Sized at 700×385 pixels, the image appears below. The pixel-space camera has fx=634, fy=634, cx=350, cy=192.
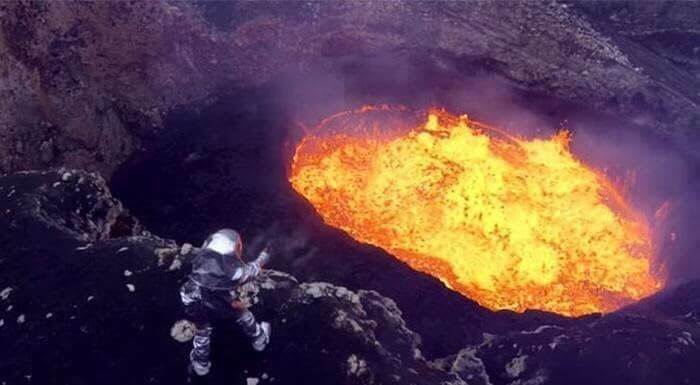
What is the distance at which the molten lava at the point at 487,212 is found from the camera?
15078mm

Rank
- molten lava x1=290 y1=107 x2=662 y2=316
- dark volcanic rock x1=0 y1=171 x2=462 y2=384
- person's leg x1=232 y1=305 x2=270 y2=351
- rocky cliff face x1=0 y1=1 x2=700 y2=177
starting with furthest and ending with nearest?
rocky cliff face x1=0 y1=1 x2=700 y2=177, molten lava x1=290 y1=107 x2=662 y2=316, dark volcanic rock x1=0 y1=171 x2=462 y2=384, person's leg x1=232 y1=305 x2=270 y2=351

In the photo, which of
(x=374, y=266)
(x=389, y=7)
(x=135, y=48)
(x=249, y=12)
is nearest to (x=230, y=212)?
(x=374, y=266)

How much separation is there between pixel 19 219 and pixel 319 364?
21.6 feet

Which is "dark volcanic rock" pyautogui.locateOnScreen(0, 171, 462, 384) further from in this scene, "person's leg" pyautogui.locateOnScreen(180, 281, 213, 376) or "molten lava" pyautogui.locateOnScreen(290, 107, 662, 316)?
"molten lava" pyautogui.locateOnScreen(290, 107, 662, 316)

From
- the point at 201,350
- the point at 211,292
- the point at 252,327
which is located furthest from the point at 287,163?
the point at 211,292

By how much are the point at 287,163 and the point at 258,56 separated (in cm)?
478

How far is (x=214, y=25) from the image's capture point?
2031 centimetres

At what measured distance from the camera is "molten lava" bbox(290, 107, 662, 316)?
49.5ft

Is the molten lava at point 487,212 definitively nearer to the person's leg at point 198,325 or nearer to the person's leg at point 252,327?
the person's leg at point 252,327

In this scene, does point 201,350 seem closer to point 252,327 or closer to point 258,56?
point 252,327

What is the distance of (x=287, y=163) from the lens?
56.1 feet

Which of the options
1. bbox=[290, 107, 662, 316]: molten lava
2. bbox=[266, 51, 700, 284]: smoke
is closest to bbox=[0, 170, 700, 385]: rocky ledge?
bbox=[290, 107, 662, 316]: molten lava

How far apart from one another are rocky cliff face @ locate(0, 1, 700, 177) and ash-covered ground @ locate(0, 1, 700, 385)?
0.06 metres

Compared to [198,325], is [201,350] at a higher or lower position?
lower
